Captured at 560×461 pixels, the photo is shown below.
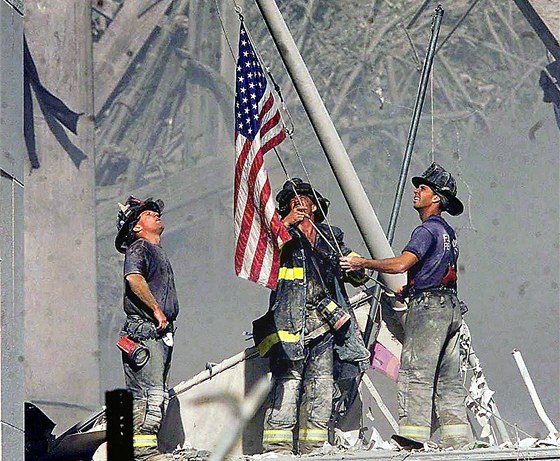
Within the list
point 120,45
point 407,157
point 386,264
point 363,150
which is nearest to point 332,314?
point 386,264

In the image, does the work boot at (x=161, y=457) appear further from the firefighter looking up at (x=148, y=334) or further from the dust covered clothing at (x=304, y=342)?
the dust covered clothing at (x=304, y=342)

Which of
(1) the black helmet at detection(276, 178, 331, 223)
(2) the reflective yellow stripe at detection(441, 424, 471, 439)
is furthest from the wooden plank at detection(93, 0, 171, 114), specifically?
(2) the reflective yellow stripe at detection(441, 424, 471, 439)

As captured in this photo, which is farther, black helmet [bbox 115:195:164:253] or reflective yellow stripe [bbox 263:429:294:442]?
black helmet [bbox 115:195:164:253]

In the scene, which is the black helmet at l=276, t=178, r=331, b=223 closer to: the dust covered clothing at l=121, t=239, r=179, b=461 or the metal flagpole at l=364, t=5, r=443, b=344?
the metal flagpole at l=364, t=5, r=443, b=344

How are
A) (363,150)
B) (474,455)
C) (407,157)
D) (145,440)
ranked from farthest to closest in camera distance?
(363,150) < (407,157) < (145,440) < (474,455)

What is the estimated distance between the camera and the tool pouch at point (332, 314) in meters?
11.5

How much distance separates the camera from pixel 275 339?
11414 millimetres

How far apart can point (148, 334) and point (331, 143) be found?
2272 millimetres

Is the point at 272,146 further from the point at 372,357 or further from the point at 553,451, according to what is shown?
the point at 553,451

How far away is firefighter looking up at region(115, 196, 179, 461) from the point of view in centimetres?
1111

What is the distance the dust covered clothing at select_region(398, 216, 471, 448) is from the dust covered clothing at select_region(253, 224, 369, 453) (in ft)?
1.46

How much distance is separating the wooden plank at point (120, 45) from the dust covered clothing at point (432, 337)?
10114 millimetres

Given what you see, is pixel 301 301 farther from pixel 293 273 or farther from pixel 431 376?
pixel 431 376

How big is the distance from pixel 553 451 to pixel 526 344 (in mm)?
8242
